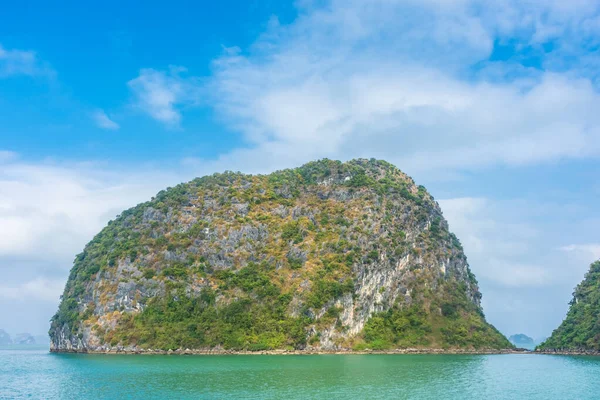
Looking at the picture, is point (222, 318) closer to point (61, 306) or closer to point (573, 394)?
point (61, 306)

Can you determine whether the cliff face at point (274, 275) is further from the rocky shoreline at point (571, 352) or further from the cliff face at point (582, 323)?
the cliff face at point (582, 323)

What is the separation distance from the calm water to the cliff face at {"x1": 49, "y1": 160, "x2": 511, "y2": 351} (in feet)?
110

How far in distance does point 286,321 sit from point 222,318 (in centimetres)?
1447

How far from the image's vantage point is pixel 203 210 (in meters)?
139

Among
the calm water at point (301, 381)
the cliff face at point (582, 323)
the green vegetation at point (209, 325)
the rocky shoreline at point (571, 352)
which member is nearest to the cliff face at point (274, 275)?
the green vegetation at point (209, 325)

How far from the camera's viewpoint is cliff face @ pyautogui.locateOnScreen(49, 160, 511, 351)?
368 ft

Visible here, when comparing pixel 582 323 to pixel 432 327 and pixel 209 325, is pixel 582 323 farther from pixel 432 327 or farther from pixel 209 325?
pixel 209 325

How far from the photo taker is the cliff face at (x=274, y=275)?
112m

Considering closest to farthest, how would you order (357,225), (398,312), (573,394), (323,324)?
(573,394) → (323,324) → (398,312) → (357,225)

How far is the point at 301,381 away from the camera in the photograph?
57500 millimetres

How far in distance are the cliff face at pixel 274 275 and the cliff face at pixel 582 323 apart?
13.9 metres

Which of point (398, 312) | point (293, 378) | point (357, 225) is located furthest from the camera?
point (357, 225)

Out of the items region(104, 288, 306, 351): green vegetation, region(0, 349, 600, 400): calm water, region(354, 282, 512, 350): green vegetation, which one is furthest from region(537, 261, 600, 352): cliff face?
region(104, 288, 306, 351): green vegetation

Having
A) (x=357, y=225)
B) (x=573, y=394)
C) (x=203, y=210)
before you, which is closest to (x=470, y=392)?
(x=573, y=394)
